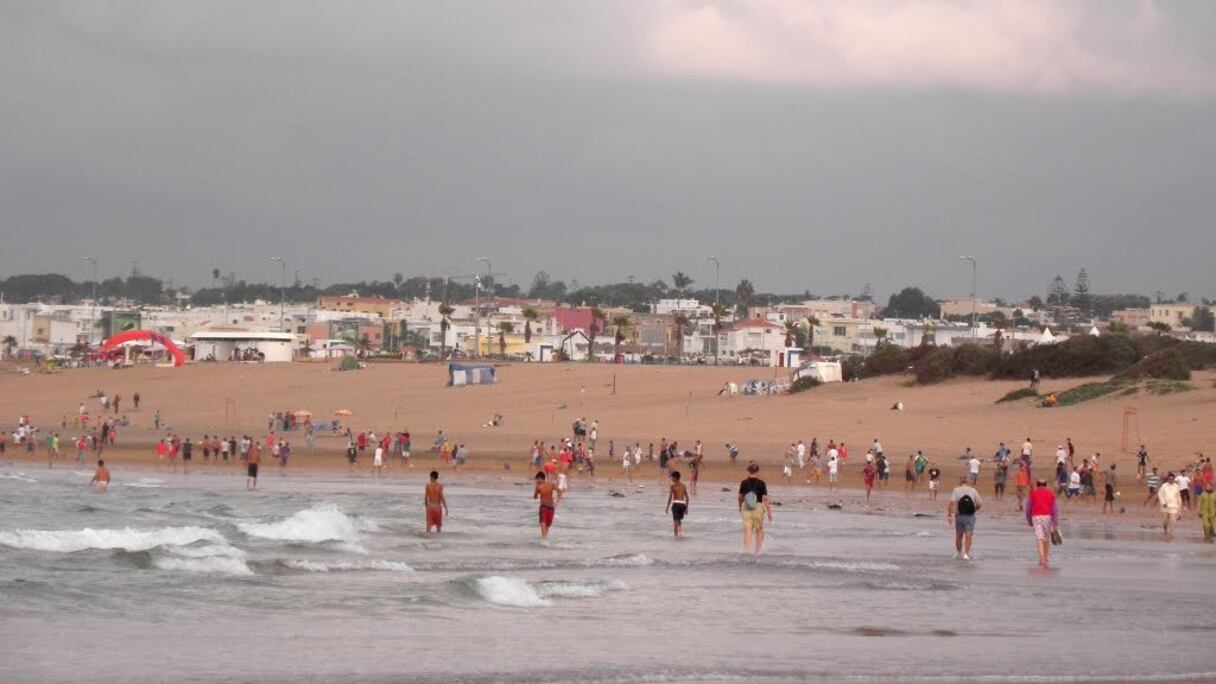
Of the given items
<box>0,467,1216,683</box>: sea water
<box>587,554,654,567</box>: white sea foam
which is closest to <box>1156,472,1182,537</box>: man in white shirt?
<box>0,467,1216,683</box>: sea water

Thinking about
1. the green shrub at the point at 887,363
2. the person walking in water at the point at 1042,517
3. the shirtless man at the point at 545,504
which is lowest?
the shirtless man at the point at 545,504

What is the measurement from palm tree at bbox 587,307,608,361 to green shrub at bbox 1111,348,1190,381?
170ft

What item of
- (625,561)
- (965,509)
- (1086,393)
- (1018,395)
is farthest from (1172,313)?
(625,561)

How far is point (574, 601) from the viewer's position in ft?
50.4

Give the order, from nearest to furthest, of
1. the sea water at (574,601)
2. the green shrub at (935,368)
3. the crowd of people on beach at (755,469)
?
the sea water at (574,601) → the crowd of people on beach at (755,469) → the green shrub at (935,368)

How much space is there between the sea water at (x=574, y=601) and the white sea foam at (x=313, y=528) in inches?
2.9

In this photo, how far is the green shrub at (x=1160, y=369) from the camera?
48.3m

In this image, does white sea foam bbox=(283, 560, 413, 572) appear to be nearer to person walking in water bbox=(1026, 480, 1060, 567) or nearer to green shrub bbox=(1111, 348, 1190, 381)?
person walking in water bbox=(1026, 480, 1060, 567)

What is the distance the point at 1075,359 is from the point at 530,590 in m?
42.4

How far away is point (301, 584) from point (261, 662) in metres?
5.23

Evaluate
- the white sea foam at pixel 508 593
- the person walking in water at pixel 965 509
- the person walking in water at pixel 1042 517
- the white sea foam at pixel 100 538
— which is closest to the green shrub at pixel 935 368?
the person walking in water at pixel 965 509

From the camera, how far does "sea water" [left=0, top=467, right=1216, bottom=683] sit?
11.6 m

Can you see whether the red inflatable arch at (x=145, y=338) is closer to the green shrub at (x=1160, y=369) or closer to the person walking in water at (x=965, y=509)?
the green shrub at (x=1160, y=369)

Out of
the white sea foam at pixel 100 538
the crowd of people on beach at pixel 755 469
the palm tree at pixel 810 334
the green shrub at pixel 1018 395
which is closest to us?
the crowd of people on beach at pixel 755 469
